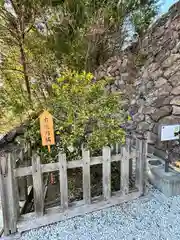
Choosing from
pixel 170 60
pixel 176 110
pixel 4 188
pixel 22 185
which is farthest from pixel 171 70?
pixel 4 188

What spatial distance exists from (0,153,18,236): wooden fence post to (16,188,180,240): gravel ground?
0.50ft

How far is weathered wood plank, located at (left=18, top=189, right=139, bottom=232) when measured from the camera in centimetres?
139

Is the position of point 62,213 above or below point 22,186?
below

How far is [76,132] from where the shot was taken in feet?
5.74

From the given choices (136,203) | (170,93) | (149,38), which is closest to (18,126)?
(136,203)

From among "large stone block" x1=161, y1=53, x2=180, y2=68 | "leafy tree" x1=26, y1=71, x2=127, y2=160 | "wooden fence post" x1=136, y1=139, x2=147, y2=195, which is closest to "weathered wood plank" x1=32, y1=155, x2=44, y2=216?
"leafy tree" x1=26, y1=71, x2=127, y2=160

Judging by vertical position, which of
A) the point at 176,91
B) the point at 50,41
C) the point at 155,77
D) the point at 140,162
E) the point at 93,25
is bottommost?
the point at 140,162

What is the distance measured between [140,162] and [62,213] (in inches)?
35.5

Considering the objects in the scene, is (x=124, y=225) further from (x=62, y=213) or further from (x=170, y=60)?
(x=170, y=60)

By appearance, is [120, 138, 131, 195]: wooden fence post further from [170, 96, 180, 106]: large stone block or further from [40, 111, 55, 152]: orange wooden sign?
[170, 96, 180, 106]: large stone block

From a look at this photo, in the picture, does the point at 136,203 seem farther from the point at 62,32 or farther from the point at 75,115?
the point at 62,32

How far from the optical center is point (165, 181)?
1.84 metres

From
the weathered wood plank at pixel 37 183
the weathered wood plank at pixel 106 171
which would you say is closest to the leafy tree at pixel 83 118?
the weathered wood plank at pixel 106 171

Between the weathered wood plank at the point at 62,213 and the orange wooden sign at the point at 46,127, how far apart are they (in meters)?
0.62
